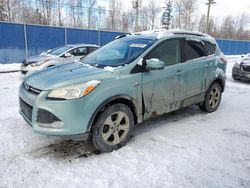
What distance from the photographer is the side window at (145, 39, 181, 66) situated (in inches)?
159

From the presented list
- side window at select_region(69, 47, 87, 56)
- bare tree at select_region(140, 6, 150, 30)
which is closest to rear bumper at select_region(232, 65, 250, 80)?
side window at select_region(69, 47, 87, 56)

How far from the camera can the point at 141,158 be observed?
335cm

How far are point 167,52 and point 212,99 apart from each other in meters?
1.97

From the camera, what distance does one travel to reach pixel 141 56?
12.6ft

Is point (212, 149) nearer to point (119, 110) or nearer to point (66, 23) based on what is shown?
point (119, 110)

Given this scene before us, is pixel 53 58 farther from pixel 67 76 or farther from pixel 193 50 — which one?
pixel 67 76

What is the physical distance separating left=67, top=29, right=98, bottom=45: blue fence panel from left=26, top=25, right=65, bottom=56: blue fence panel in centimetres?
75

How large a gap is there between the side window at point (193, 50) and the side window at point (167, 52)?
0.80 ft

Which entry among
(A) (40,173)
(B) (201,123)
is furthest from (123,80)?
(B) (201,123)

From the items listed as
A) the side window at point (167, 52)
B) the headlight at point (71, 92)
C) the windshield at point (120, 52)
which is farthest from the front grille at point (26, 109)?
the side window at point (167, 52)

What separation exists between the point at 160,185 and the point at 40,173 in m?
1.45

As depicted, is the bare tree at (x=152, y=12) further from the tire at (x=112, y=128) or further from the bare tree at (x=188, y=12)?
the tire at (x=112, y=128)

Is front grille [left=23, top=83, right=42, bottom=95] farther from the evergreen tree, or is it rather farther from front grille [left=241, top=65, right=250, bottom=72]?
the evergreen tree

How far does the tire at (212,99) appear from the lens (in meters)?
5.35
